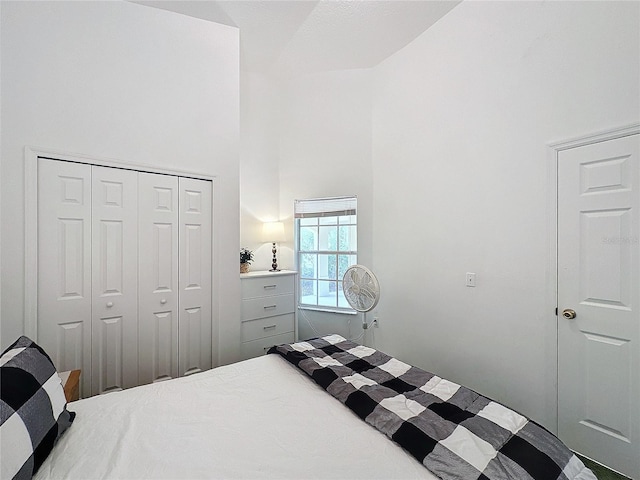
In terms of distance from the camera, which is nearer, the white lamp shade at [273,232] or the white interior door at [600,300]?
the white interior door at [600,300]

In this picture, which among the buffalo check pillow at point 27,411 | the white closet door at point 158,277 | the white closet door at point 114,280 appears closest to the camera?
the buffalo check pillow at point 27,411

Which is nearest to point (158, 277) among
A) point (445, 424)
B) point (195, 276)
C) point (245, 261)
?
point (195, 276)

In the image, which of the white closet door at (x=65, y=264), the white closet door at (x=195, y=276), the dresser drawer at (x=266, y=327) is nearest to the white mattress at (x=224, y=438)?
the white closet door at (x=65, y=264)

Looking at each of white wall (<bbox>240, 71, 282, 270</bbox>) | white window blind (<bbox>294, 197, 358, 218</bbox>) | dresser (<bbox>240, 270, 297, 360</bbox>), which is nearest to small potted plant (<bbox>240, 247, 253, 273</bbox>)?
dresser (<bbox>240, 270, 297, 360</bbox>)

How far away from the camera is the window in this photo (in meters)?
3.73

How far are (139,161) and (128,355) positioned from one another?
4.66ft

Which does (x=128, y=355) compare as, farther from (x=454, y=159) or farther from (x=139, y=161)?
(x=454, y=159)

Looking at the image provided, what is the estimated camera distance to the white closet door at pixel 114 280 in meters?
2.31

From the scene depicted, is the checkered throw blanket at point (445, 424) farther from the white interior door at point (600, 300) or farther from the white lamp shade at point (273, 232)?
the white lamp shade at point (273, 232)

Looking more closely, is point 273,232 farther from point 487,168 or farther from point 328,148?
point 487,168

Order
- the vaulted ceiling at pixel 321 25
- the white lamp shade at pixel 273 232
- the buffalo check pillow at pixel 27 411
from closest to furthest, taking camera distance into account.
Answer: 1. the buffalo check pillow at pixel 27 411
2. the vaulted ceiling at pixel 321 25
3. the white lamp shade at pixel 273 232

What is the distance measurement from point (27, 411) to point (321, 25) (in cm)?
320

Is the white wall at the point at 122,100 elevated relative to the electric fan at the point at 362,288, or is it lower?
elevated

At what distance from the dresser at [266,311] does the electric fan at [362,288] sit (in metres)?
0.76
